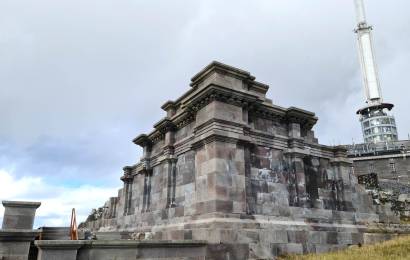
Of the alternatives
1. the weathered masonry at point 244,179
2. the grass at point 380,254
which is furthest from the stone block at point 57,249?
the grass at point 380,254

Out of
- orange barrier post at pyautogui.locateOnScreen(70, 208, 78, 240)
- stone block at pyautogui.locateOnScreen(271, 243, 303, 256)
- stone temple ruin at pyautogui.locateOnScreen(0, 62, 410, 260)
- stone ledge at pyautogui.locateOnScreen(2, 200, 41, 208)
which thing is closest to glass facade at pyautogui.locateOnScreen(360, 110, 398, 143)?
stone temple ruin at pyautogui.locateOnScreen(0, 62, 410, 260)

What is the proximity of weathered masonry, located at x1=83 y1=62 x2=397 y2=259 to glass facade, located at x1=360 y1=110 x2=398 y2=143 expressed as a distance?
71.7 m

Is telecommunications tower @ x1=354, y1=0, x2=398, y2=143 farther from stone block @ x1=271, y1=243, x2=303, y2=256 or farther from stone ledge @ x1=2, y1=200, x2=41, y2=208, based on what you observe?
stone ledge @ x1=2, y1=200, x2=41, y2=208

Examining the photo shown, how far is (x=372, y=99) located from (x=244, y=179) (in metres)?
81.4

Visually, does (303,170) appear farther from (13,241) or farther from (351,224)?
(13,241)

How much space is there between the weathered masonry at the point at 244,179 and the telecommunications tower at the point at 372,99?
237ft

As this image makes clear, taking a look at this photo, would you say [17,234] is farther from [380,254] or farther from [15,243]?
[380,254]

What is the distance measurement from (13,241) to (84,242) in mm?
2508

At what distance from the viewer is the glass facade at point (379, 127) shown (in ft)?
262

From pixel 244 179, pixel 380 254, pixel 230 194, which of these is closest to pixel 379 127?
pixel 380 254

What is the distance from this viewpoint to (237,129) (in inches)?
474

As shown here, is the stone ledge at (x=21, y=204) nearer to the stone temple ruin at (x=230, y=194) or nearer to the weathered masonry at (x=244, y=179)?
the stone temple ruin at (x=230, y=194)

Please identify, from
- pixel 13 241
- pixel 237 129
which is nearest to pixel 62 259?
pixel 13 241

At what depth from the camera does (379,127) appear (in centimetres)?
8056
